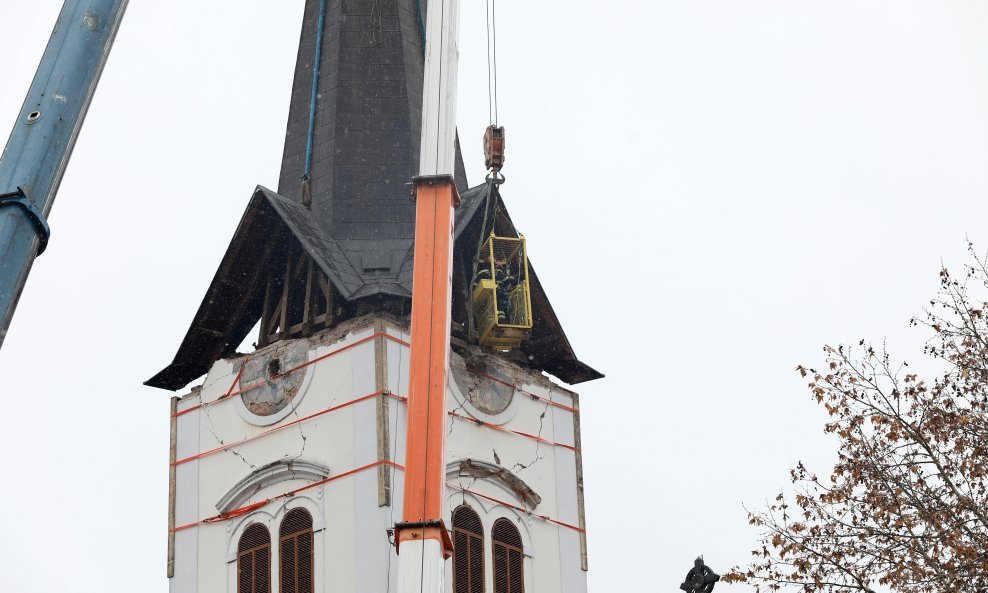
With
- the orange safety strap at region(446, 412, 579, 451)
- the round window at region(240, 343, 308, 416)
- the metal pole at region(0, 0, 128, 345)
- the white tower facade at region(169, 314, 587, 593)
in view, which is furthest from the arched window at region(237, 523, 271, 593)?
the metal pole at region(0, 0, 128, 345)

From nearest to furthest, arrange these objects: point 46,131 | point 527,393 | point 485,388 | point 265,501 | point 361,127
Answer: point 46,131 < point 265,501 < point 485,388 < point 527,393 < point 361,127

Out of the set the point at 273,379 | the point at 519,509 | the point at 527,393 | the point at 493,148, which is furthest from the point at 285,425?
the point at 493,148

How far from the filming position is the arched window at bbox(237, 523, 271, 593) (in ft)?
104

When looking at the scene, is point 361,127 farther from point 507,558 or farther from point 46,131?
point 46,131

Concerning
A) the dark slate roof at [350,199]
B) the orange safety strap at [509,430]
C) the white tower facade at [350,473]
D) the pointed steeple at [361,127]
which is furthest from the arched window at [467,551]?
the pointed steeple at [361,127]

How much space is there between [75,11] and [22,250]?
2470 mm

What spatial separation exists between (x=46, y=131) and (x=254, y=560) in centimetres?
1788

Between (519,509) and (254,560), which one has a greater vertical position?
(519,509)

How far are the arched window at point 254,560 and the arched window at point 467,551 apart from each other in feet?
10.0

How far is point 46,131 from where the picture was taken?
15.0 meters

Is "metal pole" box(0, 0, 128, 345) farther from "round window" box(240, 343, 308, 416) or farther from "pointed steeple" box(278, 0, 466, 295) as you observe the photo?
"pointed steeple" box(278, 0, 466, 295)

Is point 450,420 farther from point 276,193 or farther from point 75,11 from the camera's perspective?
point 75,11

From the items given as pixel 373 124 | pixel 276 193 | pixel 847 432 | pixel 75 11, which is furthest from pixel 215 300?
pixel 75 11

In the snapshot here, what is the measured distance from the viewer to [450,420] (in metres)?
32.5
